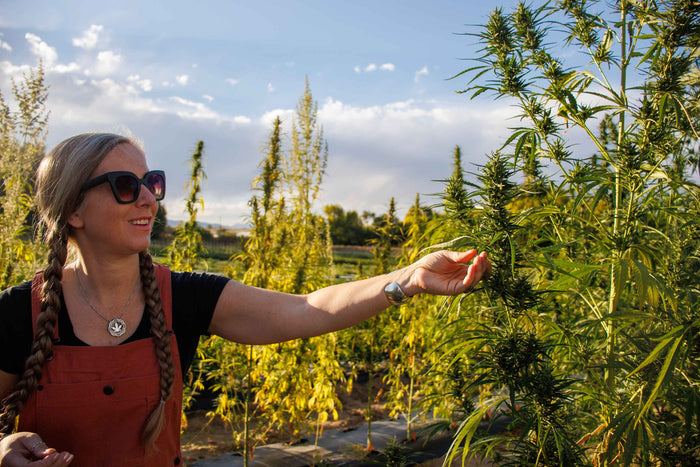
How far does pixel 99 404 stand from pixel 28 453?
223 millimetres

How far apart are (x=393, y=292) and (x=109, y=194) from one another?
993 mm

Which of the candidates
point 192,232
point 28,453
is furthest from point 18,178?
point 28,453

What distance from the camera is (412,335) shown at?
4.65m

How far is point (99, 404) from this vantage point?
4.84ft

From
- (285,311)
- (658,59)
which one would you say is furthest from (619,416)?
(658,59)

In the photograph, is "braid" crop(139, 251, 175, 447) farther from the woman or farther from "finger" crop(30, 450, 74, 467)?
"finger" crop(30, 450, 74, 467)

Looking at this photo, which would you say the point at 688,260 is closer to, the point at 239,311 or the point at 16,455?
the point at 239,311

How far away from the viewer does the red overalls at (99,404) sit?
1.44 m

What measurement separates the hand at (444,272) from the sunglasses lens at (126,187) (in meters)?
0.97

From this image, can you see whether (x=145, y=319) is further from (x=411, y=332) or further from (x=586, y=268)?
(x=411, y=332)

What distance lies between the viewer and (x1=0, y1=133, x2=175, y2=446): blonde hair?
1.43 m

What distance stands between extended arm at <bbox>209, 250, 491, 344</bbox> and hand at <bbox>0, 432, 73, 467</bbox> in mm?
640

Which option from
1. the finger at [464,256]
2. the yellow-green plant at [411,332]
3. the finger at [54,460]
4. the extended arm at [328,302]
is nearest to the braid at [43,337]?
the finger at [54,460]

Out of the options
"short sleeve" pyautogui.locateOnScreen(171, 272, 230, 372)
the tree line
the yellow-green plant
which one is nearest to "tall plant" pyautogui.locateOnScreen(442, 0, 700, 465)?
the tree line
